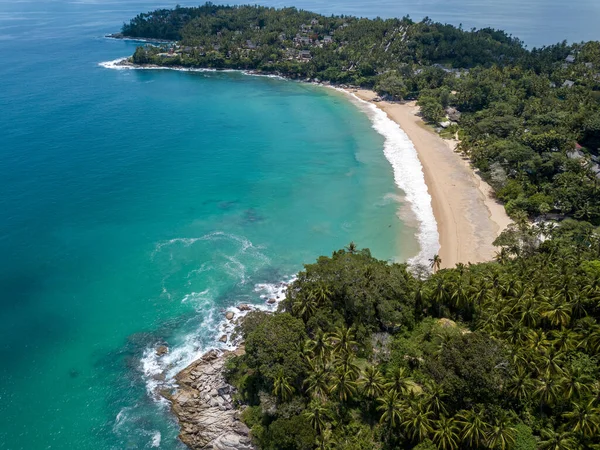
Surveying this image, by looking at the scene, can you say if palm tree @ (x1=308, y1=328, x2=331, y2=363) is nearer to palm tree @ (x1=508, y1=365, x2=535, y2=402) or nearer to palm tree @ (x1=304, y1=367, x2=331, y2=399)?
palm tree @ (x1=304, y1=367, x2=331, y2=399)

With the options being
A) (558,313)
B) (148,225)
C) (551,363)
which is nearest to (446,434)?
(551,363)

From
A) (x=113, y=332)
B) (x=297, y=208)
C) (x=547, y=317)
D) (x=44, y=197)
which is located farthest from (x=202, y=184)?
(x=547, y=317)

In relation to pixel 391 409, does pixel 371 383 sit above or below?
above

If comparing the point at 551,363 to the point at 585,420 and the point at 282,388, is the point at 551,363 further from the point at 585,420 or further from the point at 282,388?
the point at 282,388

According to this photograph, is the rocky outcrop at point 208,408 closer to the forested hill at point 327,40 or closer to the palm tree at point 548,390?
the palm tree at point 548,390

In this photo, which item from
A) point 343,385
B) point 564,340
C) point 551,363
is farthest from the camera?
point 564,340

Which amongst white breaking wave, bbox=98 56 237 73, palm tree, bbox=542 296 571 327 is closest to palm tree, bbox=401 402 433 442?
palm tree, bbox=542 296 571 327

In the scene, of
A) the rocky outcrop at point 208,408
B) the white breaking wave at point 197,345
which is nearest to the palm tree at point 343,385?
the rocky outcrop at point 208,408

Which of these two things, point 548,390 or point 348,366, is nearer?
point 548,390
